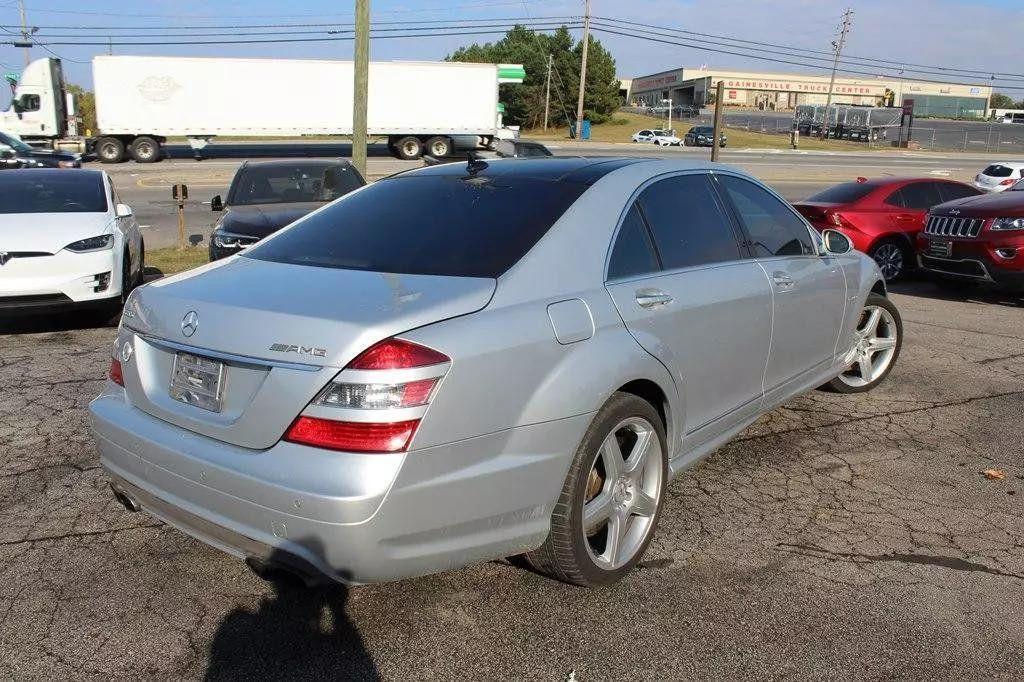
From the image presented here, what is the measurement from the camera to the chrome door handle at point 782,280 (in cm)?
454

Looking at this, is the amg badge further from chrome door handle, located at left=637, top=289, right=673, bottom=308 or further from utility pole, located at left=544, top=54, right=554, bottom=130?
utility pole, located at left=544, top=54, right=554, bottom=130

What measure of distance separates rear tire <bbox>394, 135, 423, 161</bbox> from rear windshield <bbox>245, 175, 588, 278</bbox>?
118 feet

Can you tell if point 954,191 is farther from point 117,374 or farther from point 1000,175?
point 1000,175

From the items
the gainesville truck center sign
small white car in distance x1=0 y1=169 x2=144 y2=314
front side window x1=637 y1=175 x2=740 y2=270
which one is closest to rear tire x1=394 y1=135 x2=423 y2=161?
small white car in distance x1=0 y1=169 x2=144 y2=314

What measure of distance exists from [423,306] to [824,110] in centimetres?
8852

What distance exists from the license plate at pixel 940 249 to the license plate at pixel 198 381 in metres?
9.00

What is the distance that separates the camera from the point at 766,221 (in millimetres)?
4801

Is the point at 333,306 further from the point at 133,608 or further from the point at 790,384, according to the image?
the point at 790,384

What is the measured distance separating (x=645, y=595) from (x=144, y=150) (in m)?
36.5

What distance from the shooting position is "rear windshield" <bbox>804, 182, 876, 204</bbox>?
460 inches

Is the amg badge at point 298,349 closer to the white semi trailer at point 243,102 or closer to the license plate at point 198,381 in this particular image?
the license plate at point 198,381

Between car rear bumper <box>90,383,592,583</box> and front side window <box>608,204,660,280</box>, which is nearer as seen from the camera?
car rear bumper <box>90,383,592,583</box>

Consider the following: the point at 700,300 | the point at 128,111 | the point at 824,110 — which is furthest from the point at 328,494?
the point at 824,110

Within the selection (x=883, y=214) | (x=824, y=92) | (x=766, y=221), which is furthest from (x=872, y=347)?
(x=824, y=92)
